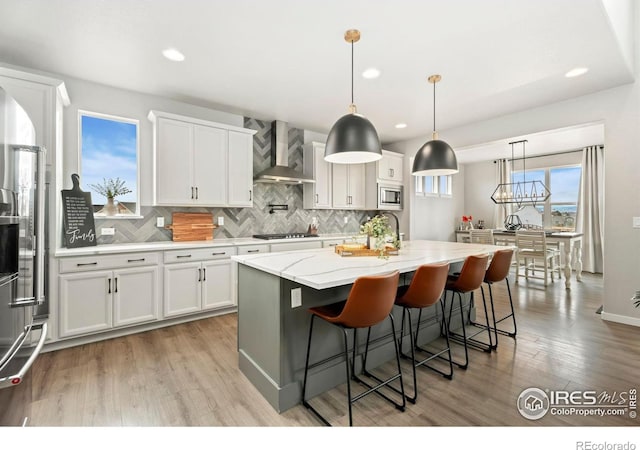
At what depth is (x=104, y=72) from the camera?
3088mm

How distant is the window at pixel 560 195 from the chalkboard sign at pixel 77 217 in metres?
8.33

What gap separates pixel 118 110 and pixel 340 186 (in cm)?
335

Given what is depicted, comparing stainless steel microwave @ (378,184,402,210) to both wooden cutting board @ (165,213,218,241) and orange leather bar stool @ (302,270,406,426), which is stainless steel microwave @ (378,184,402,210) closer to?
wooden cutting board @ (165,213,218,241)

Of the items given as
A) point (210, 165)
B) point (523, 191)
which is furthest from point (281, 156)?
point (523, 191)

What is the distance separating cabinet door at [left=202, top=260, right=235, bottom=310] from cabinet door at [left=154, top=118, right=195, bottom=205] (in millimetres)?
860

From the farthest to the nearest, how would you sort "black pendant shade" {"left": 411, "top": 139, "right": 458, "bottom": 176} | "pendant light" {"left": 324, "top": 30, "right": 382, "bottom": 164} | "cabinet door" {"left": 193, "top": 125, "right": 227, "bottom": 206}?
"cabinet door" {"left": 193, "top": 125, "right": 227, "bottom": 206}
"black pendant shade" {"left": 411, "top": 139, "right": 458, "bottom": 176}
"pendant light" {"left": 324, "top": 30, "right": 382, "bottom": 164}

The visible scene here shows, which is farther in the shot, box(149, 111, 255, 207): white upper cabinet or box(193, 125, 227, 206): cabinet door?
box(193, 125, 227, 206): cabinet door

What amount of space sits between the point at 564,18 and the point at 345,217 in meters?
4.06

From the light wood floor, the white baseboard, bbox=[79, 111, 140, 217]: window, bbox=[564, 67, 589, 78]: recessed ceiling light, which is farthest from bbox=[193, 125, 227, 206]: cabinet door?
A: the white baseboard

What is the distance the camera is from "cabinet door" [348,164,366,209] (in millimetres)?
5527

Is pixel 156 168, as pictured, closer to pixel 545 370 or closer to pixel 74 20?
pixel 74 20

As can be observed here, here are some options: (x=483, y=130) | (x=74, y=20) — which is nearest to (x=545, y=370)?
(x=483, y=130)

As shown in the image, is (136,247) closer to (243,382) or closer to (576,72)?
(243,382)
